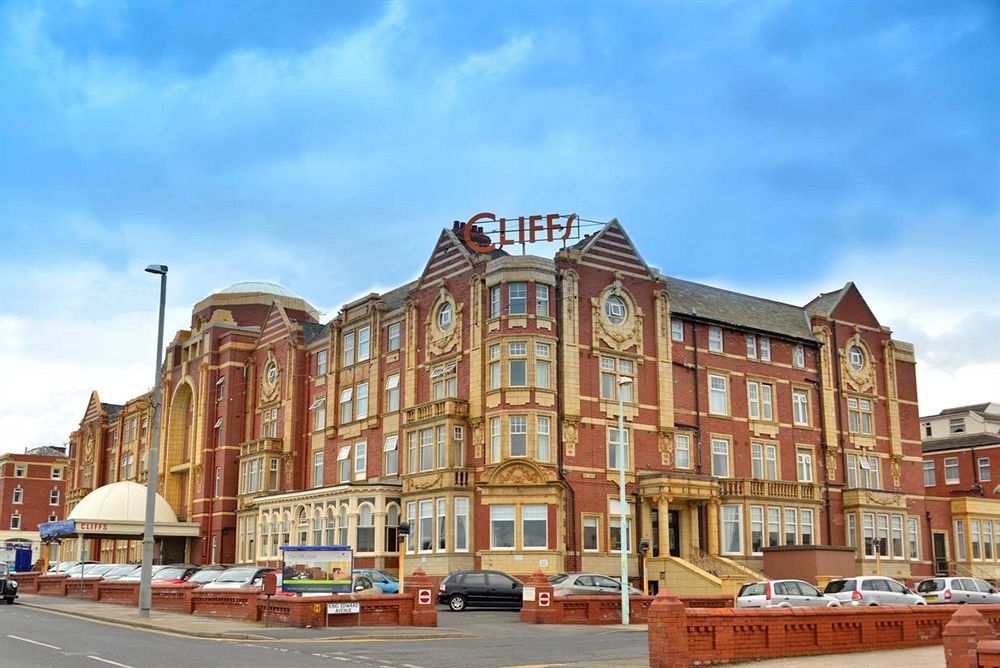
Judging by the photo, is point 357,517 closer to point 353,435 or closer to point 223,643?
point 353,435

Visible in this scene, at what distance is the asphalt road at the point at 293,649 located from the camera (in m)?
20.6

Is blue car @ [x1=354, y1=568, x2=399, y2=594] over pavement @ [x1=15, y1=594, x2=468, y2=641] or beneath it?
over

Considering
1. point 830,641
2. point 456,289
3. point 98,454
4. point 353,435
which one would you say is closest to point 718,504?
point 456,289

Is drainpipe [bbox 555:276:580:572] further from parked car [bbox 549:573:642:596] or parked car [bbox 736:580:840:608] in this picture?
parked car [bbox 736:580:840:608]

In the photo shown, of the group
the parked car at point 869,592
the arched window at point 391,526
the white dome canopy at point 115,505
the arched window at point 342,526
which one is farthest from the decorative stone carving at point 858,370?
the white dome canopy at point 115,505

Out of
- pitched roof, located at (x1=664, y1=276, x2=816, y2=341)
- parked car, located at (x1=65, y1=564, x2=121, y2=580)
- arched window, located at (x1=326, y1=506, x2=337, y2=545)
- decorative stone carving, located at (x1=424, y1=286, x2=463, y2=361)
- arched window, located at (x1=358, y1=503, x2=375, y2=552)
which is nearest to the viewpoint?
parked car, located at (x1=65, y1=564, x2=121, y2=580)

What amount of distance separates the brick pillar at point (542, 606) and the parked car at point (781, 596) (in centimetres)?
595

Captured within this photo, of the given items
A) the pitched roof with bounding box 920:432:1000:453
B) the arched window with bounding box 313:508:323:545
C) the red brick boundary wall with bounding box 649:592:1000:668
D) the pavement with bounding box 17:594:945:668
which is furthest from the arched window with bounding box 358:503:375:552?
the pitched roof with bounding box 920:432:1000:453

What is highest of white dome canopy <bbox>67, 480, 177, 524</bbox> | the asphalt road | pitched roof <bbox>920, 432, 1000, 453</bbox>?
pitched roof <bbox>920, 432, 1000, 453</bbox>

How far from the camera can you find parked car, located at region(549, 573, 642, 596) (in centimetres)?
3728

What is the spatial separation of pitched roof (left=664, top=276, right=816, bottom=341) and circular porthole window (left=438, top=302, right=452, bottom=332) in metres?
11.1

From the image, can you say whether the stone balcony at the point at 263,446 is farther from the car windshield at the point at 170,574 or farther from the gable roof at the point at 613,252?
the gable roof at the point at 613,252

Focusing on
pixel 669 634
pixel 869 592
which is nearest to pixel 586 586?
pixel 869 592

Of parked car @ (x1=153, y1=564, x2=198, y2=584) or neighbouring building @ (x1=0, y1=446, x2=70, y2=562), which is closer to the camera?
parked car @ (x1=153, y1=564, x2=198, y2=584)
